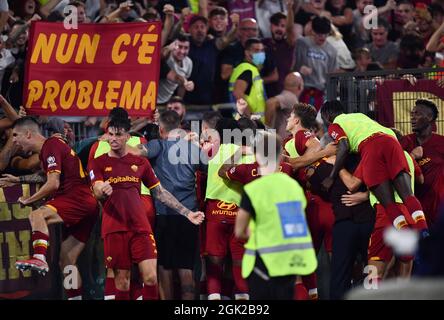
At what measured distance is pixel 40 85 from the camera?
43.1 feet

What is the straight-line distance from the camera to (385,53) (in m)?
18.2

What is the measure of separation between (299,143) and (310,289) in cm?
160

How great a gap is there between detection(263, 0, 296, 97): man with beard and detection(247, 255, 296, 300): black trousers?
27.0ft

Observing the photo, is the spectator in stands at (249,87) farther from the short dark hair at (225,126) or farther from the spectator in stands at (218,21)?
the short dark hair at (225,126)

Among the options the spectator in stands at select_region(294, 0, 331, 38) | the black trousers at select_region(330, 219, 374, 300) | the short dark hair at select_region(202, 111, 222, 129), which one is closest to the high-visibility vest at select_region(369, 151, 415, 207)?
the black trousers at select_region(330, 219, 374, 300)

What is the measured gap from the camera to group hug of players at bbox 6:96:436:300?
37.5 feet

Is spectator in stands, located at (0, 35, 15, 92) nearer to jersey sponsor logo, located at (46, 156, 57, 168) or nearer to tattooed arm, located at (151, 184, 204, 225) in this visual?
jersey sponsor logo, located at (46, 156, 57, 168)

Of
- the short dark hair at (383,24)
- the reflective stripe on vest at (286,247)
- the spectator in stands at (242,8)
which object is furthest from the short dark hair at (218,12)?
the reflective stripe on vest at (286,247)

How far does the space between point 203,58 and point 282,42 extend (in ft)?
5.27

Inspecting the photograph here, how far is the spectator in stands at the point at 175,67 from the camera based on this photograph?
15461 millimetres

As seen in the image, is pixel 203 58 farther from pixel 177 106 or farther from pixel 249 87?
pixel 177 106
